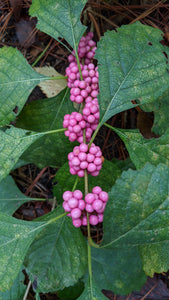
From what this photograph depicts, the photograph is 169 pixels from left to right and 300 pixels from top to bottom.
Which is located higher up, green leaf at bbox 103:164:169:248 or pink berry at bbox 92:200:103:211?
green leaf at bbox 103:164:169:248

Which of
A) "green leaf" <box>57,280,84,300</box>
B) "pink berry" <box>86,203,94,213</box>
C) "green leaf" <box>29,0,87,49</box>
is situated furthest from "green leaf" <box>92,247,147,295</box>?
"green leaf" <box>29,0,87,49</box>

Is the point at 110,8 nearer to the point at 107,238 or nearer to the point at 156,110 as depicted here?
the point at 156,110

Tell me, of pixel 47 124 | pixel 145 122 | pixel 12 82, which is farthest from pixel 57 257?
pixel 145 122

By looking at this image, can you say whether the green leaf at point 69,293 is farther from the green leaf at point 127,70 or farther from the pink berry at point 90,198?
the green leaf at point 127,70

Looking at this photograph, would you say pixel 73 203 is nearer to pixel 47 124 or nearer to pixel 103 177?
pixel 103 177

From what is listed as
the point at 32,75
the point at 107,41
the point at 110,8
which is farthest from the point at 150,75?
the point at 110,8

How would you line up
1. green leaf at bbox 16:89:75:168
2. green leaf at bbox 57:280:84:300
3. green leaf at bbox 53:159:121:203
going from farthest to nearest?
green leaf at bbox 57:280:84:300, green leaf at bbox 16:89:75:168, green leaf at bbox 53:159:121:203

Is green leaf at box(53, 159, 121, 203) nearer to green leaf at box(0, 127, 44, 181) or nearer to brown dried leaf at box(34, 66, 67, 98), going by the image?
green leaf at box(0, 127, 44, 181)

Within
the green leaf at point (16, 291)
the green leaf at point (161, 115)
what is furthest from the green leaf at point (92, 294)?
Result: the green leaf at point (161, 115)
